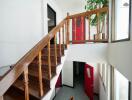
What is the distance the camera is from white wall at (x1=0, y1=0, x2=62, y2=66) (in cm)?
269

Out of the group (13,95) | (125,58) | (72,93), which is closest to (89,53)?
(125,58)

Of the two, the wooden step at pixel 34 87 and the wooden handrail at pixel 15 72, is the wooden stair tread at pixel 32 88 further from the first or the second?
the wooden handrail at pixel 15 72

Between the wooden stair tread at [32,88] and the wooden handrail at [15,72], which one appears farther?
the wooden stair tread at [32,88]

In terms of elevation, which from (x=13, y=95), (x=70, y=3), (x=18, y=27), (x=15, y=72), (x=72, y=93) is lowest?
(x=72, y=93)

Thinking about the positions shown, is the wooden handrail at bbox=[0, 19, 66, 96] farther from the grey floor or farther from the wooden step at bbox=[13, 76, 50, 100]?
the grey floor

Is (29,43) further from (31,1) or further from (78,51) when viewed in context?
(78,51)

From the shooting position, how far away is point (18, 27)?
10.3 ft

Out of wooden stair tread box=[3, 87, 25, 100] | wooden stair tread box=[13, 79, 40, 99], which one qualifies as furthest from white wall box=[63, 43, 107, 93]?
wooden stair tread box=[3, 87, 25, 100]

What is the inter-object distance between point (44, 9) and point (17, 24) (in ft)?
5.55

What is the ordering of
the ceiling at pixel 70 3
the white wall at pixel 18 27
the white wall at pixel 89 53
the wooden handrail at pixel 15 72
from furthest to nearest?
the ceiling at pixel 70 3 → the white wall at pixel 89 53 → the white wall at pixel 18 27 → the wooden handrail at pixel 15 72

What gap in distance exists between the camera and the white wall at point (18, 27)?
8.82ft

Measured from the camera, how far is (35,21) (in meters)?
3.96

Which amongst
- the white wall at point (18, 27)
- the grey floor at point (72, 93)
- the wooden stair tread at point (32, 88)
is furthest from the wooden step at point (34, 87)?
the grey floor at point (72, 93)

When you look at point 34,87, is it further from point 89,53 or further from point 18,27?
point 18,27
